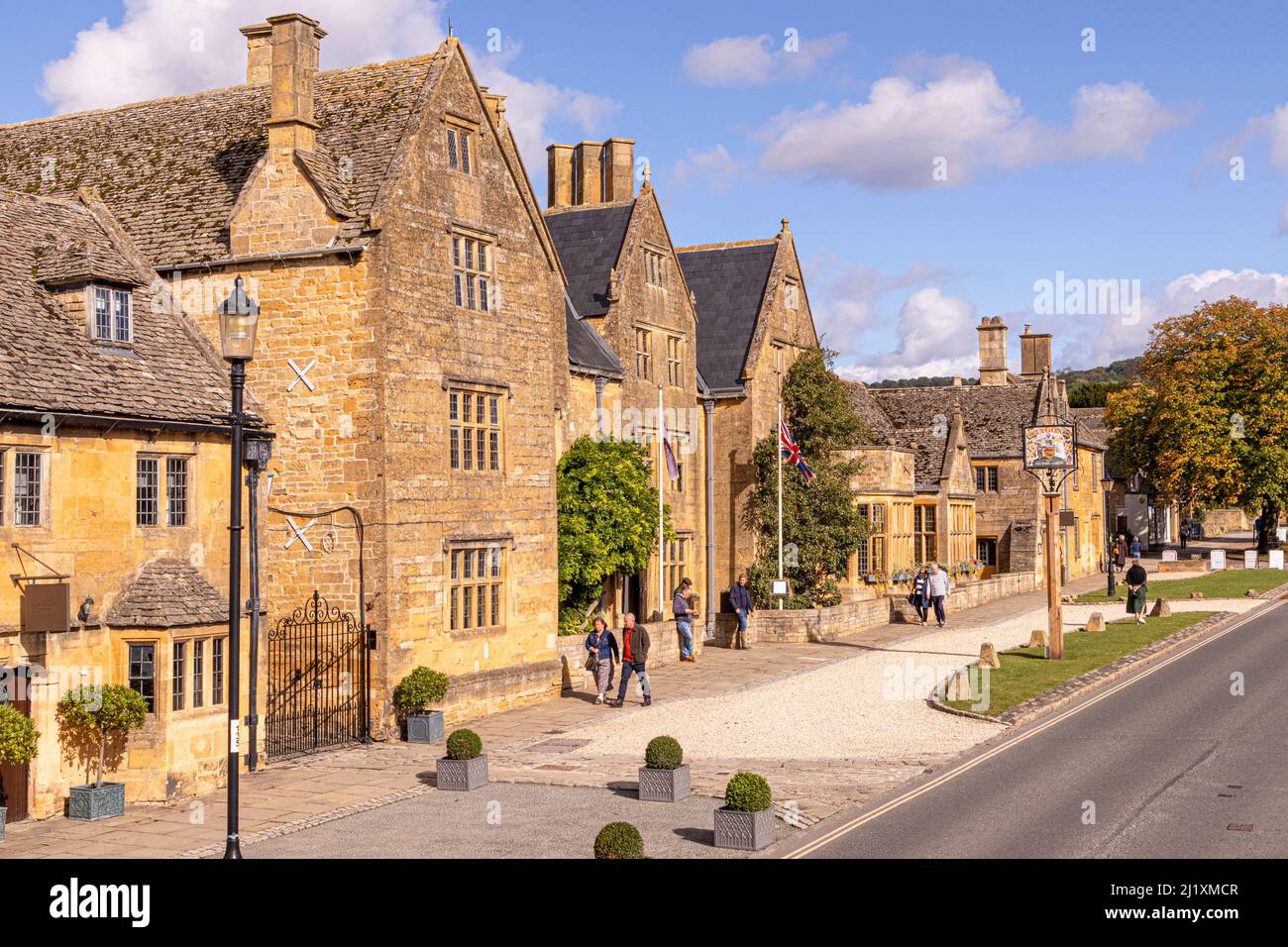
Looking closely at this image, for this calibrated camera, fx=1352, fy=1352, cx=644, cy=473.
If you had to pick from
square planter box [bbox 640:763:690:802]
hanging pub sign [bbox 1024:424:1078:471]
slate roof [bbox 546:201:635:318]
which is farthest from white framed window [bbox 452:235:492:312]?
hanging pub sign [bbox 1024:424:1078:471]

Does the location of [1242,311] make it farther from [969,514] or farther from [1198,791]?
[1198,791]

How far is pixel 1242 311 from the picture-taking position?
71000 mm

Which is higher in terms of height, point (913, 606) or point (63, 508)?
point (63, 508)

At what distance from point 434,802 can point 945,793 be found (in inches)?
283

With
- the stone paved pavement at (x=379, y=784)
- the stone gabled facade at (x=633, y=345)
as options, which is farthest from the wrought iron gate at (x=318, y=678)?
the stone gabled facade at (x=633, y=345)

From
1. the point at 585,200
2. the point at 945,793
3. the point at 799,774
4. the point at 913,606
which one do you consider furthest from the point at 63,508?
the point at 913,606

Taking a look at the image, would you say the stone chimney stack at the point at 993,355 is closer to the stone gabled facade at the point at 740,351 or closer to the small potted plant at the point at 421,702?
the stone gabled facade at the point at 740,351

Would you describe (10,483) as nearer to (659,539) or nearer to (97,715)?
(97,715)

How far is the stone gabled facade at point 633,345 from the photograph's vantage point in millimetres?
36656

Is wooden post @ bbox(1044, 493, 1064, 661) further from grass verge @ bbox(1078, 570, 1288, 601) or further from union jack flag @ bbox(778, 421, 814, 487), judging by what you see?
grass verge @ bbox(1078, 570, 1288, 601)

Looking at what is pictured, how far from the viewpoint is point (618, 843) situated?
1407cm

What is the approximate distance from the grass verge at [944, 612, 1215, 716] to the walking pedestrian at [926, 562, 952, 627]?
4.80 meters

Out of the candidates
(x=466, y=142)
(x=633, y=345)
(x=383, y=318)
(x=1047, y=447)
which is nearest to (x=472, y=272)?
(x=466, y=142)

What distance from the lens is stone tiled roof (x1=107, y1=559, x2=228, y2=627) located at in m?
19.7
